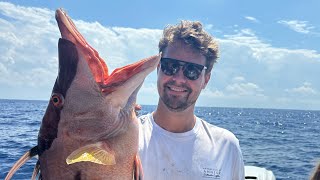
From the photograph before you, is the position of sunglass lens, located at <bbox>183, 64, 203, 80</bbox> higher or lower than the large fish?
higher

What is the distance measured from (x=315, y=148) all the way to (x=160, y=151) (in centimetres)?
2689

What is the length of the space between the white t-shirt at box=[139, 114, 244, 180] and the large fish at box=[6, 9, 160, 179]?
3.55ft

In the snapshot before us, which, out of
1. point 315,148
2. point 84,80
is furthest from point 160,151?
point 315,148

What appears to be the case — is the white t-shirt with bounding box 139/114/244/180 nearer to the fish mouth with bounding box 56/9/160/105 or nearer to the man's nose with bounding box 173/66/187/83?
the man's nose with bounding box 173/66/187/83

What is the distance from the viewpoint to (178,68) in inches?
147

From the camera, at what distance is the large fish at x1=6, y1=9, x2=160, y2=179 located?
2.37 meters

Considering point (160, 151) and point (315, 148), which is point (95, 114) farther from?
point (315, 148)

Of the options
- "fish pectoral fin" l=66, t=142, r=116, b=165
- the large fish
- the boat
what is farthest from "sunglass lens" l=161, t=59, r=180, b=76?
the boat

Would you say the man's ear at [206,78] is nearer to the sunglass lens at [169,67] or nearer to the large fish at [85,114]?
the sunglass lens at [169,67]

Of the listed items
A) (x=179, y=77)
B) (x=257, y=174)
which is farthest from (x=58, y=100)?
(x=257, y=174)

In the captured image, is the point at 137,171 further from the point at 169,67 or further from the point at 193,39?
the point at 193,39

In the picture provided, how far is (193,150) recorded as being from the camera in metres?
3.72

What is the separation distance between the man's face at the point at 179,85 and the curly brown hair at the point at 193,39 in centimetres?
8

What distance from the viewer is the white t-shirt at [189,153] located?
354 cm
